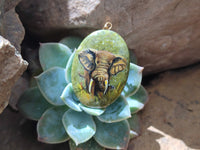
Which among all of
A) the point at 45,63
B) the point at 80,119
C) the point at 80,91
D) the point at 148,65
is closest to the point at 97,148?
the point at 80,119

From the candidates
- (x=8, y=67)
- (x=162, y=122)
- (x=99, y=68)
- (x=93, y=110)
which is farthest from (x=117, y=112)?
(x=8, y=67)

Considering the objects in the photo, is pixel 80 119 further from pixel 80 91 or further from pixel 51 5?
pixel 51 5

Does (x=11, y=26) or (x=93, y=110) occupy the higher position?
(x=11, y=26)

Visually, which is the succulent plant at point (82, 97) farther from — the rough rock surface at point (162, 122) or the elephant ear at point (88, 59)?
the rough rock surface at point (162, 122)

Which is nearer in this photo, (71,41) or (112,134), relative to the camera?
(112,134)

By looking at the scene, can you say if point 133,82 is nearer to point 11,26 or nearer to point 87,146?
point 87,146

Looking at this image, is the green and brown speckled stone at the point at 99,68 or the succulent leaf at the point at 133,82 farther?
the succulent leaf at the point at 133,82

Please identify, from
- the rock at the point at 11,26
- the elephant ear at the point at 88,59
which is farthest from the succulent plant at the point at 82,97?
the rock at the point at 11,26

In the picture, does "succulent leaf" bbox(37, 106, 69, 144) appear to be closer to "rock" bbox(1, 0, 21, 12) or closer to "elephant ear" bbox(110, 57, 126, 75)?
"elephant ear" bbox(110, 57, 126, 75)
